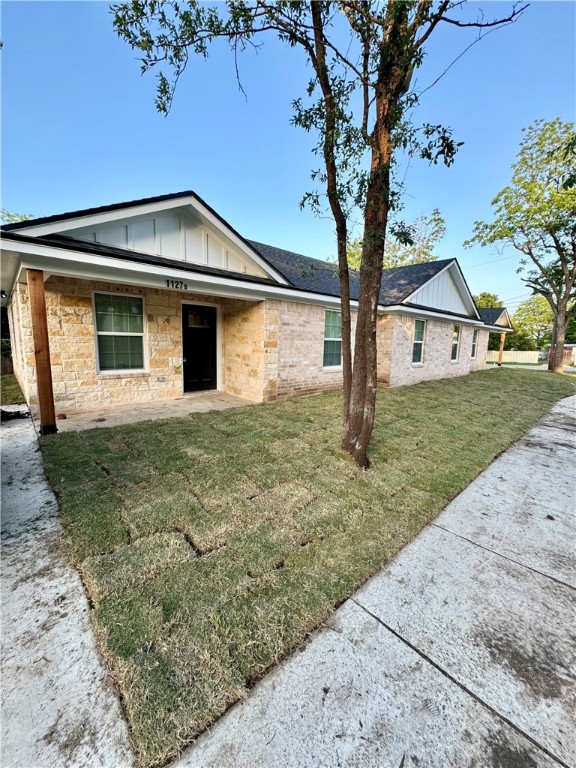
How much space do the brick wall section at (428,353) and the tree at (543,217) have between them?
28.5ft

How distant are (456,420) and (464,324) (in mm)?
9776

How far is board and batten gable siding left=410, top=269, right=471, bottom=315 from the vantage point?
11362 millimetres

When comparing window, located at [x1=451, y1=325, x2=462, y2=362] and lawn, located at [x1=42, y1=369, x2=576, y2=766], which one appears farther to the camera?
window, located at [x1=451, y1=325, x2=462, y2=362]

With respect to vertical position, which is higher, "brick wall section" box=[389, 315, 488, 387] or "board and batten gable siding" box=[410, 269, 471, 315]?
"board and batten gable siding" box=[410, 269, 471, 315]

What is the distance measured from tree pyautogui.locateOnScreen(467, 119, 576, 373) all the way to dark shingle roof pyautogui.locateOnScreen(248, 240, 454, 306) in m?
10.4

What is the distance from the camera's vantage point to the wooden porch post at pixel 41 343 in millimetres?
4637

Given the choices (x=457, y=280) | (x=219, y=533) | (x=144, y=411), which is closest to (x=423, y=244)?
(x=457, y=280)

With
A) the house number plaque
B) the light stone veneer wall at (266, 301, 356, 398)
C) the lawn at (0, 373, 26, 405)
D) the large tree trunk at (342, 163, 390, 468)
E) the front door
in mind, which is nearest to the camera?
the large tree trunk at (342, 163, 390, 468)

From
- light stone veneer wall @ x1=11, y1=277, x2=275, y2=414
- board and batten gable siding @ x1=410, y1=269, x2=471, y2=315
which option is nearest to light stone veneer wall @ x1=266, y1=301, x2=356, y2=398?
light stone veneer wall @ x1=11, y1=277, x2=275, y2=414

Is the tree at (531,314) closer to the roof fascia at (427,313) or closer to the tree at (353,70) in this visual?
the roof fascia at (427,313)

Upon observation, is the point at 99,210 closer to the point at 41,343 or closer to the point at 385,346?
the point at 41,343

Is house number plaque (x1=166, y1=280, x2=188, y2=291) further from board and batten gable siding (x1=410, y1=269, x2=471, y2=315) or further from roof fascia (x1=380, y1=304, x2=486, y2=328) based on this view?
board and batten gable siding (x1=410, y1=269, x2=471, y2=315)

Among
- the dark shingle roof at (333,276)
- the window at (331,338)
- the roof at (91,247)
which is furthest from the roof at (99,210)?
the window at (331,338)

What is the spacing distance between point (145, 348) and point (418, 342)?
955 cm
